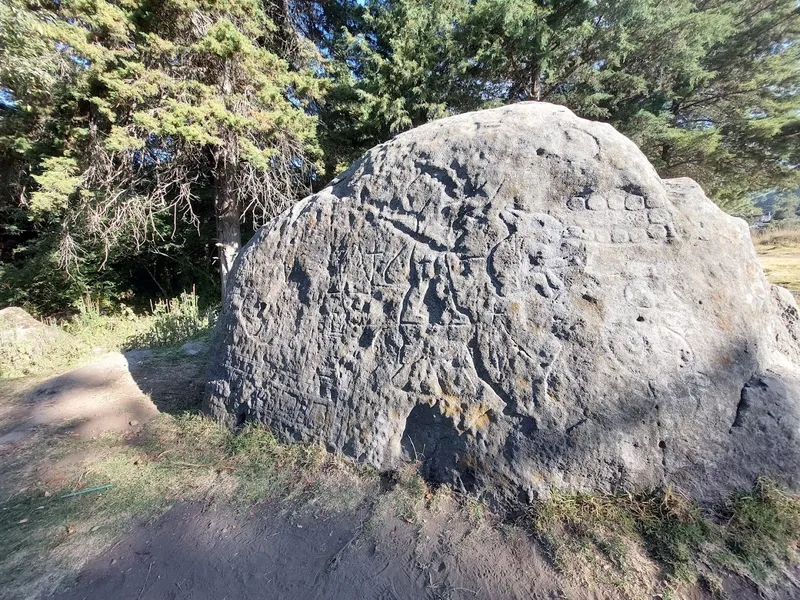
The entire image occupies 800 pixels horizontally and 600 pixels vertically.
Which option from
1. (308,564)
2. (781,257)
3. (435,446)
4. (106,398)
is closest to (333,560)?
(308,564)

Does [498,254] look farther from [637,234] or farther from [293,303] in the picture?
[293,303]

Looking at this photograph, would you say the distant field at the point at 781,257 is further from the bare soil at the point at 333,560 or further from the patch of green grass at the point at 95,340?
the patch of green grass at the point at 95,340

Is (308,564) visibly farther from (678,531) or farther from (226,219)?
(226,219)

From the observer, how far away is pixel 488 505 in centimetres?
215

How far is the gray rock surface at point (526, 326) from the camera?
2.04m

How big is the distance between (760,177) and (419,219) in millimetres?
11332

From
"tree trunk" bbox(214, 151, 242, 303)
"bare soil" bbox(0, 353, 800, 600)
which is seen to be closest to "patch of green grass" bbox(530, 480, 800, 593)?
"bare soil" bbox(0, 353, 800, 600)

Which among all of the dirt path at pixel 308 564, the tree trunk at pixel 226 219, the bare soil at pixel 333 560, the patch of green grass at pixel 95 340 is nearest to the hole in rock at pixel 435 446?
the bare soil at pixel 333 560

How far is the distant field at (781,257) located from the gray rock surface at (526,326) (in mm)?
7626

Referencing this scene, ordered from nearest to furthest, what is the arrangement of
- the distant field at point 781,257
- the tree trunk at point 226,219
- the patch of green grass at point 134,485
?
1. the patch of green grass at point 134,485
2. the tree trunk at point 226,219
3. the distant field at point 781,257

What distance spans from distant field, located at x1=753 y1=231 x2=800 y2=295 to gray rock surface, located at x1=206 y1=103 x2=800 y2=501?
25.0 ft

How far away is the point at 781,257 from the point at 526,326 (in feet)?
61.8

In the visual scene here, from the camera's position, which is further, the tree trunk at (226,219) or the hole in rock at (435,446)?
the tree trunk at (226,219)

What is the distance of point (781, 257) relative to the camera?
1467cm
